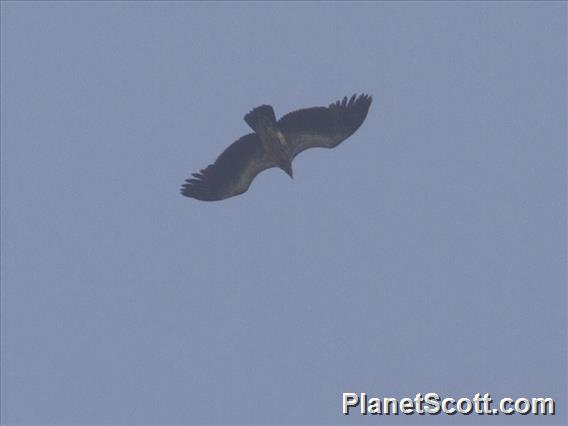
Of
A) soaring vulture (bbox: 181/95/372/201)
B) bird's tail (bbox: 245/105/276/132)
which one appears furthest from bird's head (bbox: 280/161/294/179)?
bird's tail (bbox: 245/105/276/132)

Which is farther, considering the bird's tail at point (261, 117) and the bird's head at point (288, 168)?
the bird's head at point (288, 168)

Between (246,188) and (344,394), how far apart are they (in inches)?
237

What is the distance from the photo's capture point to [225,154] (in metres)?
60.4

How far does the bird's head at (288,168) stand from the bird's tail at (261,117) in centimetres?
189

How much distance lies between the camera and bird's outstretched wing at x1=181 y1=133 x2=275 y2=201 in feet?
198

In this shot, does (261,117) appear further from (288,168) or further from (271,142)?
(288,168)

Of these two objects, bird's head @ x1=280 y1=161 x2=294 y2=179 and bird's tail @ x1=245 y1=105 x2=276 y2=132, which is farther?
bird's head @ x1=280 y1=161 x2=294 y2=179

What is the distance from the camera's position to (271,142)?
5966cm

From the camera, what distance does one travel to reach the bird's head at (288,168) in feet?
199

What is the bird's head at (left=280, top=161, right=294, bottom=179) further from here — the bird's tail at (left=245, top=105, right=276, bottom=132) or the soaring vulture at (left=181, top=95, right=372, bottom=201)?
the bird's tail at (left=245, top=105, right=276, bottom=132)

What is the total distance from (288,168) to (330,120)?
2047 millimetres

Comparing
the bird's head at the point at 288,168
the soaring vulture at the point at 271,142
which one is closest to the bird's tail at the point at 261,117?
the soaring vulture at the point at 271,142

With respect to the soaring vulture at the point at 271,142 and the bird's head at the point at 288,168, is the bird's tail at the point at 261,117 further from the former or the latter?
the bird's head at the point at 288,168

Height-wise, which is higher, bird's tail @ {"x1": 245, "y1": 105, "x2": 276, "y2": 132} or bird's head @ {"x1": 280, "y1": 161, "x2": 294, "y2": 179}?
bird's tail @ {"x1": 245, "y1": 105, "x2": 276, "y2": 132}
